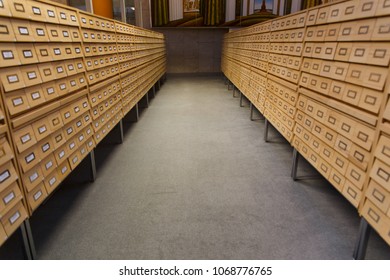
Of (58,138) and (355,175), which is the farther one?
(58,138)

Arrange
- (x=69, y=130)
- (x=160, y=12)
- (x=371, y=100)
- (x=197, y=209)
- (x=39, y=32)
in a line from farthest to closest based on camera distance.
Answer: (x=160, y=12), (x=197, y=209), (x=69, y=130), (x=39, y=32), (x=371, y=100)

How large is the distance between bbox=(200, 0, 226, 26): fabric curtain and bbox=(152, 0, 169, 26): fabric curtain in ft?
4.46

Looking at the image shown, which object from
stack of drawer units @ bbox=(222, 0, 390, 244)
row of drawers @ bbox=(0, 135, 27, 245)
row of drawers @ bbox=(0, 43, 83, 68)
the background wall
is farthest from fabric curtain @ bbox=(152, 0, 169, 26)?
row of drawers @ bbox=(0, 135, 27, 245)

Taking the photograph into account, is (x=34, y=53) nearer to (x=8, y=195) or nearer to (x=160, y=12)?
(x=8, y=195)

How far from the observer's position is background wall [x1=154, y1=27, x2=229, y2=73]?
11023 mm

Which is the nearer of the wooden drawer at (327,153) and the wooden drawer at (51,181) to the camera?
the wooden drawer at (51,181)

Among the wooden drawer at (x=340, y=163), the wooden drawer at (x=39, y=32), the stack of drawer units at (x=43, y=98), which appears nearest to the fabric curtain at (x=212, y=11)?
the stack of drawer units at (x=43, y=98)

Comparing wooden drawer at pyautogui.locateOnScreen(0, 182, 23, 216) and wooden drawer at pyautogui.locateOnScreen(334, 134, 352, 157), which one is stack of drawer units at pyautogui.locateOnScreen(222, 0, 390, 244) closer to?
wooden drawer at pyautogui.locateOnScreen(334, 134, 352, 157)

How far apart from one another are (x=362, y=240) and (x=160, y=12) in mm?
10372

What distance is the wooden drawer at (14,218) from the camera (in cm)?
132

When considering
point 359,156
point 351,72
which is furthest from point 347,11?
point 359,156

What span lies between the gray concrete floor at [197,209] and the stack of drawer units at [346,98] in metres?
0.39

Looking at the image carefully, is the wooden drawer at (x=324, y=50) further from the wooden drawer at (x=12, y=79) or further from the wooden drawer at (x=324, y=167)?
the wooden drawer at (x=12, y=79)

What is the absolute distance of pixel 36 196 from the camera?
1604mm
